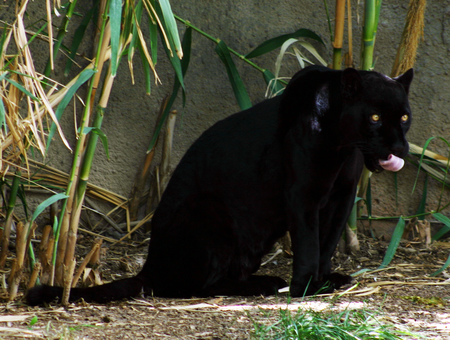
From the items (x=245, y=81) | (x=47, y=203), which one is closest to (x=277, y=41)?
(x=245, y=81)

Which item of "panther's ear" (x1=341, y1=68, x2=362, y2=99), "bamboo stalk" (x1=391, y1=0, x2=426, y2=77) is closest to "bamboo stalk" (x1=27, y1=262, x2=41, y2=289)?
"panther's ear" (x1=341, y1=68, x2=362, y2=99)

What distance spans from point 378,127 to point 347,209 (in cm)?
39

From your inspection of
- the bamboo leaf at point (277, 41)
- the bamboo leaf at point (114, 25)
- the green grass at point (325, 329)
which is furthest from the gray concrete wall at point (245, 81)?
the green grass at point (325, 329)

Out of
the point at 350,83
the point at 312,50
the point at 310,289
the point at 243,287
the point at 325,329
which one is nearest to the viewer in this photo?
the point at 325,329

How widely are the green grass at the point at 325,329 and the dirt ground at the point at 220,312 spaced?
2.5 inches

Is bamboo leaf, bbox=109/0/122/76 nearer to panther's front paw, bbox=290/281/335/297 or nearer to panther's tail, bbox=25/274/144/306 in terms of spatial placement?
panther's tail, bbox=25/274/144/306

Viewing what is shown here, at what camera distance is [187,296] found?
6.79ft

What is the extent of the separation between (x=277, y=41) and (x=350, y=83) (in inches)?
33.8

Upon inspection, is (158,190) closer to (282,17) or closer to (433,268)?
(282,17)

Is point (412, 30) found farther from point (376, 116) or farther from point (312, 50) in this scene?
point (376, 116)

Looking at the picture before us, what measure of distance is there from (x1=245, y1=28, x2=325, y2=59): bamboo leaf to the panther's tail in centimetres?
121

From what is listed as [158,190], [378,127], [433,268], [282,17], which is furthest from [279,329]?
[282,17]

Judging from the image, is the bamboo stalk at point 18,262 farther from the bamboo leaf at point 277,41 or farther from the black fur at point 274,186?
the bamboo leaf at point 277,41

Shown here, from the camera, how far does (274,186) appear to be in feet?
6.83
